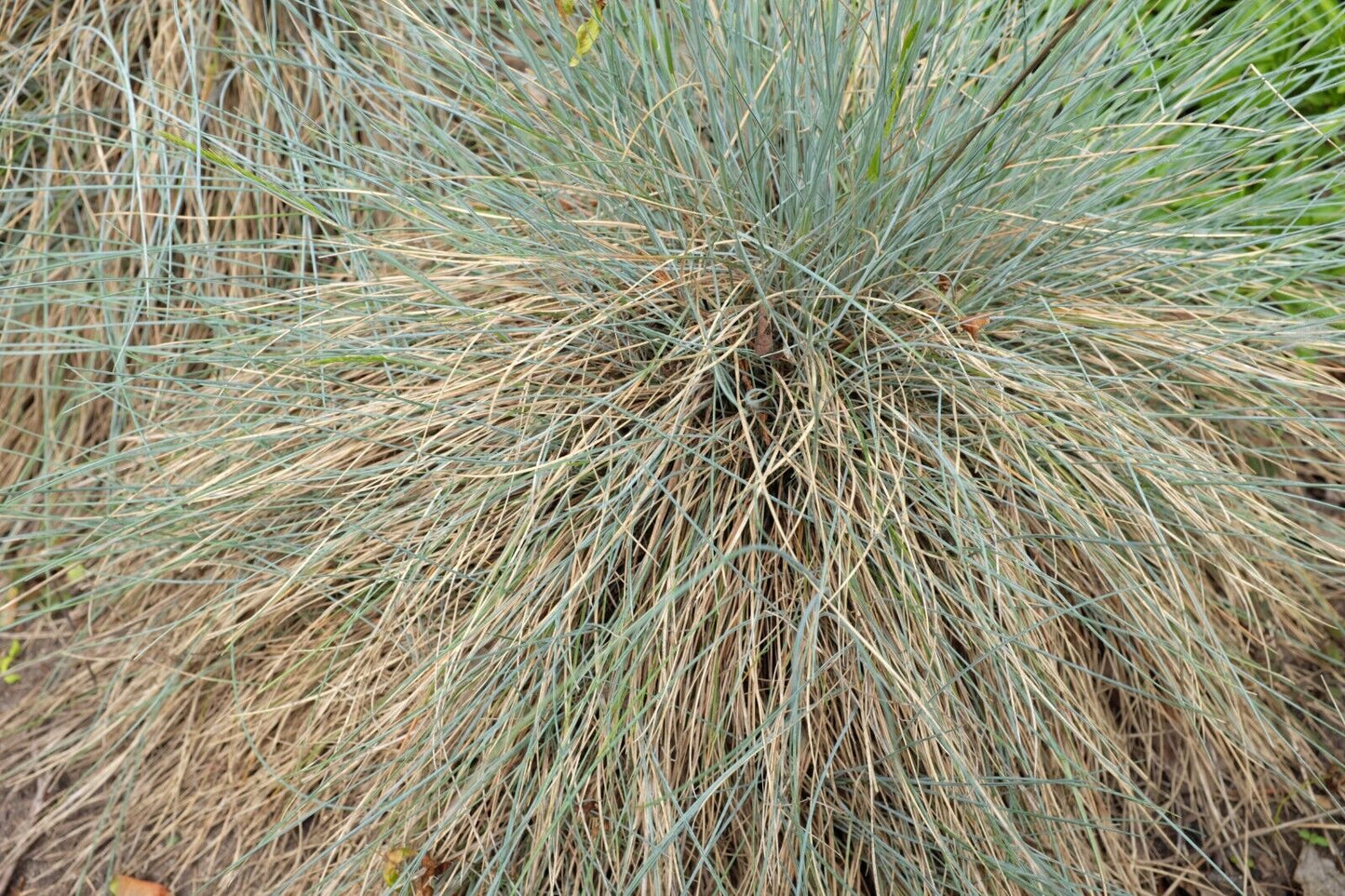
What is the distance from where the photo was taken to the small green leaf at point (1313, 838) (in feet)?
6.11

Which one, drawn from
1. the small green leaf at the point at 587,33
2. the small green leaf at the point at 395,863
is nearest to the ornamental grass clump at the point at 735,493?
the small green leaf at the point at 395,863

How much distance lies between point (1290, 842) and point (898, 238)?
54.8 inches

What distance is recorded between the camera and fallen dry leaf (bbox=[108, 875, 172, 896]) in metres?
1.91

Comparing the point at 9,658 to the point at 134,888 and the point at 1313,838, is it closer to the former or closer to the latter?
the point at 134,888

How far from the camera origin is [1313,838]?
1865 mm

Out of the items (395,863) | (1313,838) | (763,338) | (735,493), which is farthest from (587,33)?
(1313,838)

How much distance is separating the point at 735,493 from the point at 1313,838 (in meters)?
1.30

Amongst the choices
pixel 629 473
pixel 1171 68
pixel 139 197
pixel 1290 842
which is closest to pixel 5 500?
pixel 139 197

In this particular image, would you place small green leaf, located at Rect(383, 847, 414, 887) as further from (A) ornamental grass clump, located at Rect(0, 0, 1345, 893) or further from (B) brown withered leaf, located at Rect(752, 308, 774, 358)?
(B) brown withered leaf, located at Rect(752, 308, 774, 358)

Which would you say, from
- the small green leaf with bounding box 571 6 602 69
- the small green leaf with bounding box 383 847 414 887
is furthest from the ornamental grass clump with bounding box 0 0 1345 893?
the small green leaf with bounding box 571 6 602 69

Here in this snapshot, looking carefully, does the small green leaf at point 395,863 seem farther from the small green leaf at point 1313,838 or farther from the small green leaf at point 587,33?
the small green leaf at point 1313,838

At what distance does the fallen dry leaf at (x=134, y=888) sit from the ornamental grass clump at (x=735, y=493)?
0.13ft

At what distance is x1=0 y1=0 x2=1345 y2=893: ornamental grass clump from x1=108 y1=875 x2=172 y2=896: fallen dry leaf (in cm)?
4

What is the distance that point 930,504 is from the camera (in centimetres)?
165
